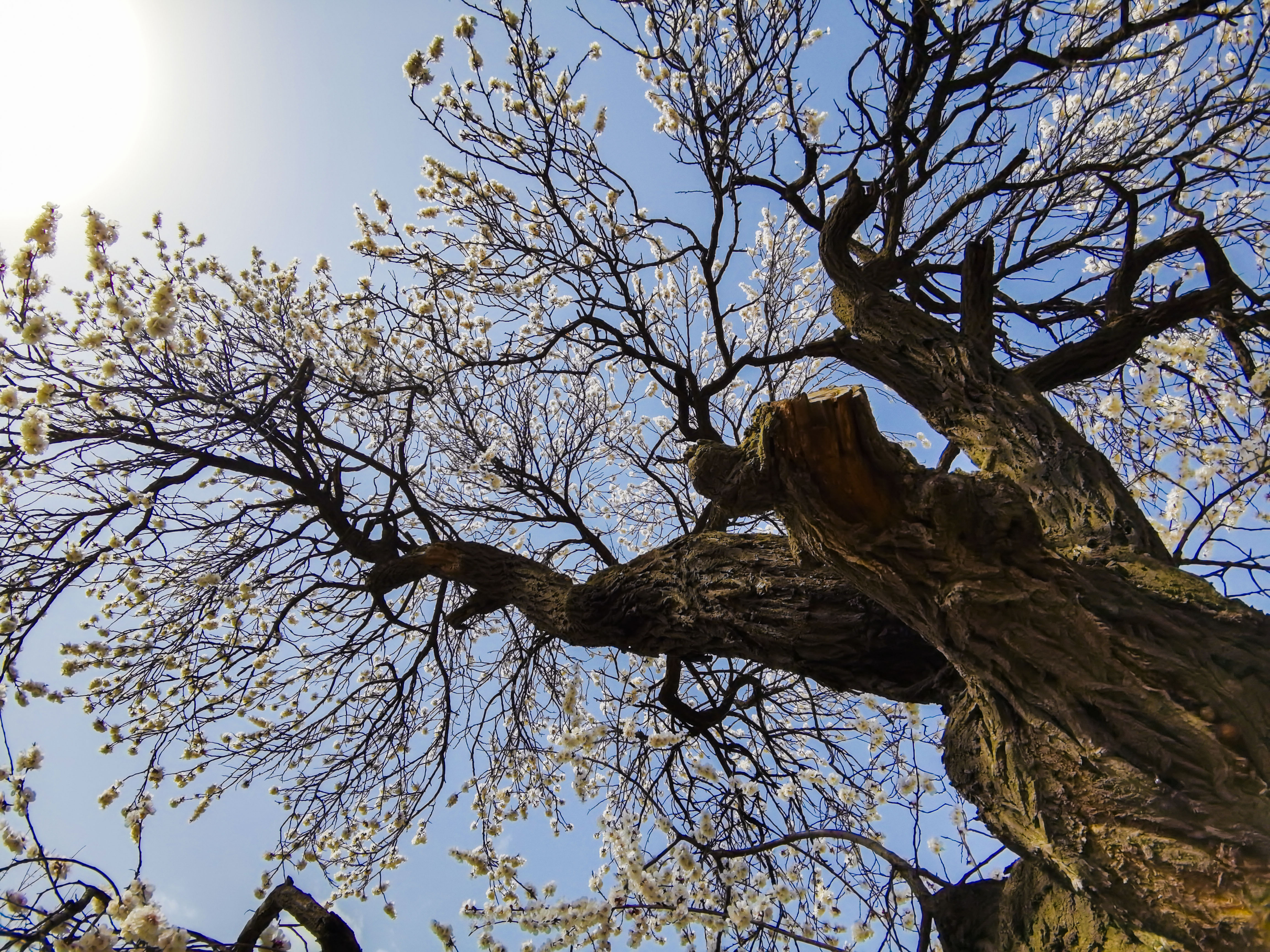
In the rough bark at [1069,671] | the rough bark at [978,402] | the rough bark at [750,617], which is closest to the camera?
the rough bark at [1069,671]

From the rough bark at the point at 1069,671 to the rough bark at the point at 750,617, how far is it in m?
0.28

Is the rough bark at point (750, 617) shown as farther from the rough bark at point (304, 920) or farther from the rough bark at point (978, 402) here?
the rough bark at point (304, 920)

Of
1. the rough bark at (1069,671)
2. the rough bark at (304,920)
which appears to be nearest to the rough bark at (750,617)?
the rough bark at (1069,671)

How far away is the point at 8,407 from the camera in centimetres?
265

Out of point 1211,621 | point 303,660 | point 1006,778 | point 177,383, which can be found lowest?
point 1006,778

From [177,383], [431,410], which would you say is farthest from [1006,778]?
[431,410]

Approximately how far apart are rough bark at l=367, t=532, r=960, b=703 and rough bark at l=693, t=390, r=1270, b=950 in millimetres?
283

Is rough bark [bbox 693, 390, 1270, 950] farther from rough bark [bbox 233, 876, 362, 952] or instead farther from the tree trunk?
rough bark [bbox 233, 876, 362, 952]

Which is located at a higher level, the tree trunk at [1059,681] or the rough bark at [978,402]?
the rough bark at [978,402]

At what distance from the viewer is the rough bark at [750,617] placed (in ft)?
6.77

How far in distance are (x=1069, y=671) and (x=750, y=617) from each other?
99cm

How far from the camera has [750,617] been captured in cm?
220

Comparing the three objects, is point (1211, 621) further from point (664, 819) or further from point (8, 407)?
point (8, 407)

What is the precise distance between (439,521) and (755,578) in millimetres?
2447
